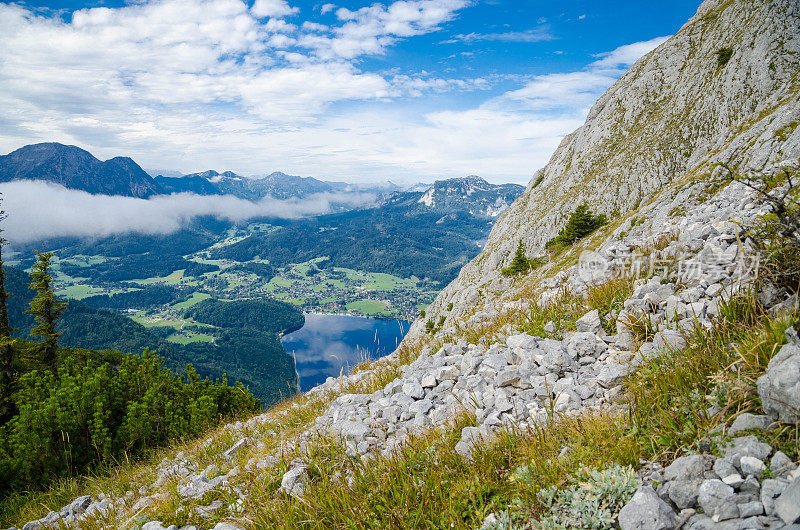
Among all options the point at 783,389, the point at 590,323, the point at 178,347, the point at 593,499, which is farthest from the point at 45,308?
the point at 178,347

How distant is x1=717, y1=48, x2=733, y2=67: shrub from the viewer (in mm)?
63094

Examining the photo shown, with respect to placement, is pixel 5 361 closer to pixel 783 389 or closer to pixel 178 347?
pixel 783 389

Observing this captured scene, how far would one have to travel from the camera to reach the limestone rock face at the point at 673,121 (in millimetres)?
52438

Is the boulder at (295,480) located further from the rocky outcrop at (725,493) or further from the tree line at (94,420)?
the tree line at (94,420)

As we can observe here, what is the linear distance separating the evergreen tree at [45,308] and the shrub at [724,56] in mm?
100065

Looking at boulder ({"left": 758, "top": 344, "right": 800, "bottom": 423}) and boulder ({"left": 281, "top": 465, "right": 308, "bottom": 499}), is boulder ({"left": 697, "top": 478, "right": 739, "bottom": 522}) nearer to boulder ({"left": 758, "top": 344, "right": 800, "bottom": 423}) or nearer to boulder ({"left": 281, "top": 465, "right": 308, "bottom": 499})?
boulder ({"left": 758, "top": 344, "right": 800, "bottom": 423})

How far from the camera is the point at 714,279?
16.6 feet

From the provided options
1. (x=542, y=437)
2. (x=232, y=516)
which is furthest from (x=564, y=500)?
(x=232, y=516)

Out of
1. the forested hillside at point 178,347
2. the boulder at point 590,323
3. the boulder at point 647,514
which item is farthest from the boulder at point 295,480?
the forested hillside at point 178,347

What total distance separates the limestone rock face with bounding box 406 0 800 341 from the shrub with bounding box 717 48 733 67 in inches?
28.3

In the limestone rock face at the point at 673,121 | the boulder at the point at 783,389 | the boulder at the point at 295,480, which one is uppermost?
the limestone rock face at the point at 673,121

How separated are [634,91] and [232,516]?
107m

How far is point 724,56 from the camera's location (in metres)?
63.7

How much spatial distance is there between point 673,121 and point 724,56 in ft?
41.8
